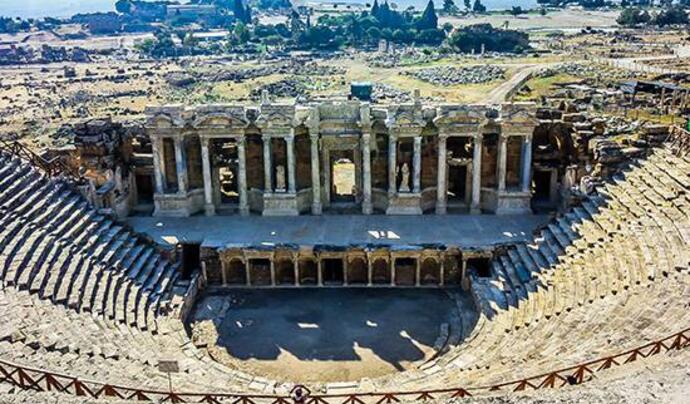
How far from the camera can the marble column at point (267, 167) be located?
33062 millimetres

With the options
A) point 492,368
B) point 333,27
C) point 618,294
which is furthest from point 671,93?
point 333,27

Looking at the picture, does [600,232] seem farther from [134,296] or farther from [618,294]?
[134,296]

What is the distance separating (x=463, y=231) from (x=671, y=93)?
3712cm

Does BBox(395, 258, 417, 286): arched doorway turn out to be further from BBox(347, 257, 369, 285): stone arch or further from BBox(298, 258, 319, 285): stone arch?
BBox(298, 258, 319, 285): stone arch

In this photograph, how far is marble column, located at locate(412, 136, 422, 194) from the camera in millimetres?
33000

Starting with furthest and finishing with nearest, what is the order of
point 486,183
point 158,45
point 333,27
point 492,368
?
point 333,27 → point 158,45 → point 486,183 → point 492,368

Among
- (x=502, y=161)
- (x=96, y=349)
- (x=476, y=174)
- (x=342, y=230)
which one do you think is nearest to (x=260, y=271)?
(x=342, y=230)

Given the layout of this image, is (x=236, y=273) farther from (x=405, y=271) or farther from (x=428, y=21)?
(x=428, y=21)

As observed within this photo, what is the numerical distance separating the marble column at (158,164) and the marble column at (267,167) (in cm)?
499

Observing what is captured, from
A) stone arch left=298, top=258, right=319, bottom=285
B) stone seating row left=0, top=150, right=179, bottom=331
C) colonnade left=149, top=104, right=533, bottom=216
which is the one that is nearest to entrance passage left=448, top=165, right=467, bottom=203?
colonnade left=149, top=104, right=533, bottom=216

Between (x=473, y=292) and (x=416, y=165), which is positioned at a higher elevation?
(x=416, y=165)

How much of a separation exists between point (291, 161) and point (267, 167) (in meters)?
1.21

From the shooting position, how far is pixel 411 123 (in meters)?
32.6

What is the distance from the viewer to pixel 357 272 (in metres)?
30.6
